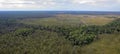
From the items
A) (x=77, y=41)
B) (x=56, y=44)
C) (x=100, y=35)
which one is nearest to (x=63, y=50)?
(x=56, y=44)

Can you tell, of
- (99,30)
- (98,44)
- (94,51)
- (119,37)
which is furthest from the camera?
(99,30)

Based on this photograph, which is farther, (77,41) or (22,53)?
(77,41)

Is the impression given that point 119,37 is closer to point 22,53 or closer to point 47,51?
point 47,51

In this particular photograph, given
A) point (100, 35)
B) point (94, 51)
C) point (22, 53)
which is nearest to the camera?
point (22, 53)

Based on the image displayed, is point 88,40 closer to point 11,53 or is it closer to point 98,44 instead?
point 98,44

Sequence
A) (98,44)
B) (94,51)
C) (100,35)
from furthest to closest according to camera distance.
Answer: (100,35) < (98,44) < (94,51)

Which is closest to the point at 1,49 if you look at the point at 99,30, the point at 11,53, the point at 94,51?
the point at 11,53
